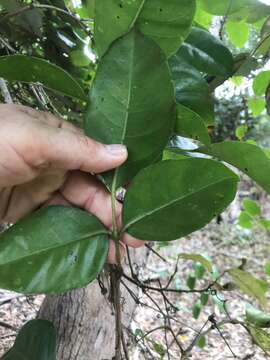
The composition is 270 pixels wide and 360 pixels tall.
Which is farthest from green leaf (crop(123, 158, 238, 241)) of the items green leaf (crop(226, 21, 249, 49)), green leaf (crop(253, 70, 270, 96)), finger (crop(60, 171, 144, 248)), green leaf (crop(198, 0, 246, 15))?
green leaf (crop(226, 21, 249, 49))

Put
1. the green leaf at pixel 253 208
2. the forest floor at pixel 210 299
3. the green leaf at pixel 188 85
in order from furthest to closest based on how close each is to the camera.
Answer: the forest floor at pixel 210 299, the green leaf at pixel 253 208, the green leaf at pixel 188 85

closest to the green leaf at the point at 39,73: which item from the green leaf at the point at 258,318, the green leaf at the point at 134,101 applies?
the green leaf at the point at 134,101

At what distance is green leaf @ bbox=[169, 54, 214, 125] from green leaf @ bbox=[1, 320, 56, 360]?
471mm

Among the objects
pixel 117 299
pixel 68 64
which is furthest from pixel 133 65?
pixel 68 64

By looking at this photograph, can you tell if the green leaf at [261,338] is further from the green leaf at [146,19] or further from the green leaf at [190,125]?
the green leaf at [146,19]

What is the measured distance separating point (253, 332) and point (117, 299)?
0.40 m

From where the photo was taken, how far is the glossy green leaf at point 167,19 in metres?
0.46

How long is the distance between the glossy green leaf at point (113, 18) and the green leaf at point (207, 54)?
0.16 metres

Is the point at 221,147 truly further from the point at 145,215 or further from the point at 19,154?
the point at 19,154

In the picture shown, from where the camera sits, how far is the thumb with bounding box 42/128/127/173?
0.47 m

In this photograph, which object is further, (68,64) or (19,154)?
(68,64)

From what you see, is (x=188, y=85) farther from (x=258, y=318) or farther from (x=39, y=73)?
(x=258, y=318)

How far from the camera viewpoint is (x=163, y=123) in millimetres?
445

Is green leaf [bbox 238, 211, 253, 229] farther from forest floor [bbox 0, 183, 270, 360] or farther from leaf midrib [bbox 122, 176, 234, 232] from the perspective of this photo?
leaf midrib [bbox 122, 176, 234, 232]
